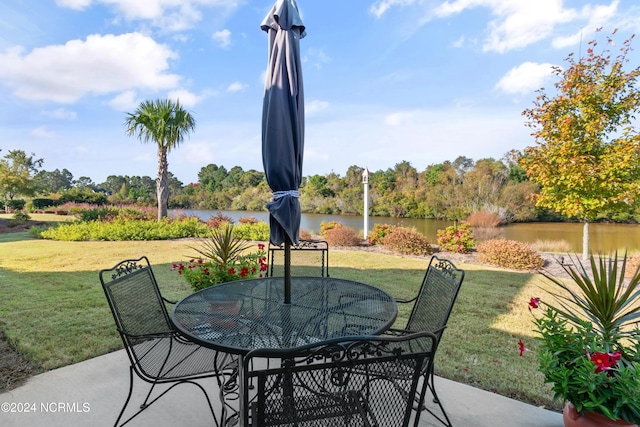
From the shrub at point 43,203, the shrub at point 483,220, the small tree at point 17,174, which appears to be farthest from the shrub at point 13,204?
the shrub at point 483,220

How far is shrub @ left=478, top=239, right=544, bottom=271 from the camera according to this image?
618 cm

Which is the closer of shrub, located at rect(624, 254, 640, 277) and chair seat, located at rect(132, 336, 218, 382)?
chair seat, located at rect(132, 336, 218, 382)

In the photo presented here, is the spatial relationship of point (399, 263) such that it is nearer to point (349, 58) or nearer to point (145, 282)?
point (349, 58)

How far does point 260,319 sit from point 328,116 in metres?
8.36

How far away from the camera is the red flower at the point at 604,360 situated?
4.45ft

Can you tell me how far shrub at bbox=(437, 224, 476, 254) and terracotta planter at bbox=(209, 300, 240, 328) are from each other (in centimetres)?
719

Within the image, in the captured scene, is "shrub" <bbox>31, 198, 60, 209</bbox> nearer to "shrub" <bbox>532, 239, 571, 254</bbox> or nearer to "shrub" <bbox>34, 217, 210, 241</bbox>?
"shrub" <bbox>34, 217, 210, 241</bbox>

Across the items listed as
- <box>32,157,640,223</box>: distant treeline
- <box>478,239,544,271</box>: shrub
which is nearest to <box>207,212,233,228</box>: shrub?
<box>32,157,640,223</box>: distant treeline

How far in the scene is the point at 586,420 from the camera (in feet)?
4.93

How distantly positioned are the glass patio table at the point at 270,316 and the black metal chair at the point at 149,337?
0.14m

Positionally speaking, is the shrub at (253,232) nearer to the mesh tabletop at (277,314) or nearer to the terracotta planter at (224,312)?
the mesh tabletop at (277,314)

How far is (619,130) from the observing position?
627 cm

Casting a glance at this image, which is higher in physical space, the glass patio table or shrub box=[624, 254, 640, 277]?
the glass patio table

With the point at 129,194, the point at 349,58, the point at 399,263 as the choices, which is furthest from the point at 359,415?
the point at 129,194
